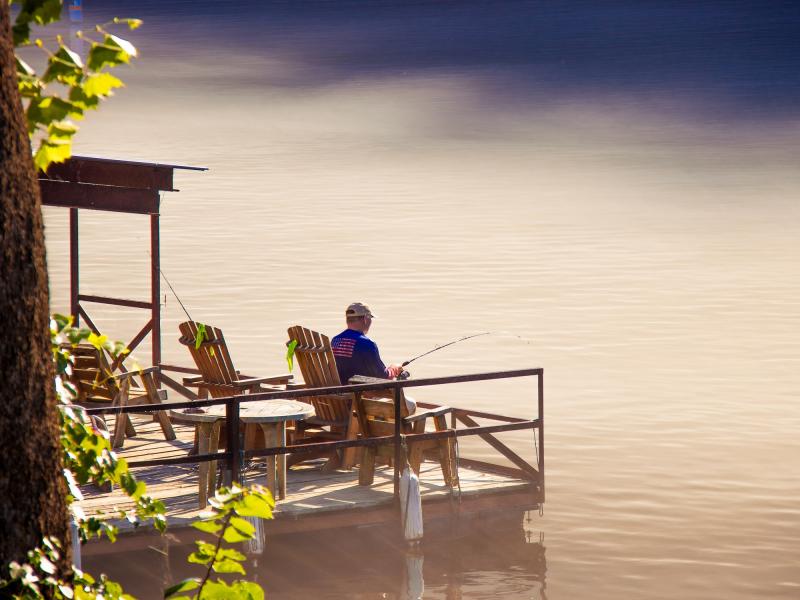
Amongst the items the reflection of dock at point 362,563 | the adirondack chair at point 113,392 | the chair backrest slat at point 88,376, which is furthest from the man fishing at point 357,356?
the chair backrest slat at point 88,376

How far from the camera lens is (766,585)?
33.5 feet

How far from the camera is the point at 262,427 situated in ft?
31.9

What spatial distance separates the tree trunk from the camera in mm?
2768

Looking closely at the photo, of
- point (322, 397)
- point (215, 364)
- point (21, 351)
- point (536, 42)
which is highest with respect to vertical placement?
point (536, 42)

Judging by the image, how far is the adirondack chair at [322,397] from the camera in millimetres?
10164

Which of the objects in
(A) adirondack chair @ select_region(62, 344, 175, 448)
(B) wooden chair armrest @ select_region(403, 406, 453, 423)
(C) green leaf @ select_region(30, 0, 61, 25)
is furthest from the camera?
(A) adirondack chair @ select_region(62, 344, 175, 448)

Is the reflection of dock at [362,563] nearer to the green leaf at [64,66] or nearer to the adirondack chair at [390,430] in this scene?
the adirondack chair at [390,430]

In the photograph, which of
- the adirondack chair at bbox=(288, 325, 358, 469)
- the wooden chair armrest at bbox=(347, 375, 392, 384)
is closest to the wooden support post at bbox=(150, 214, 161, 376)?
the adirondack chair at bbox=(288, 325, 358, 469)

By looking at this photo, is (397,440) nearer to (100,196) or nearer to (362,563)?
(362,563)

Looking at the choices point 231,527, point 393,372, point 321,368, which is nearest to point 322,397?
point 321,368

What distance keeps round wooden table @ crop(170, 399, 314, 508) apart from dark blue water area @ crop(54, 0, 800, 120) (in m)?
37.3

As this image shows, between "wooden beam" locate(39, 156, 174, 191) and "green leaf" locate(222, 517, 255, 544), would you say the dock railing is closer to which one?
"wooden beam" locate(39, 156, 174, 191)

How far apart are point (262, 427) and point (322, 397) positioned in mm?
753

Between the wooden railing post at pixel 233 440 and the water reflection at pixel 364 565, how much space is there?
624 millimetres
